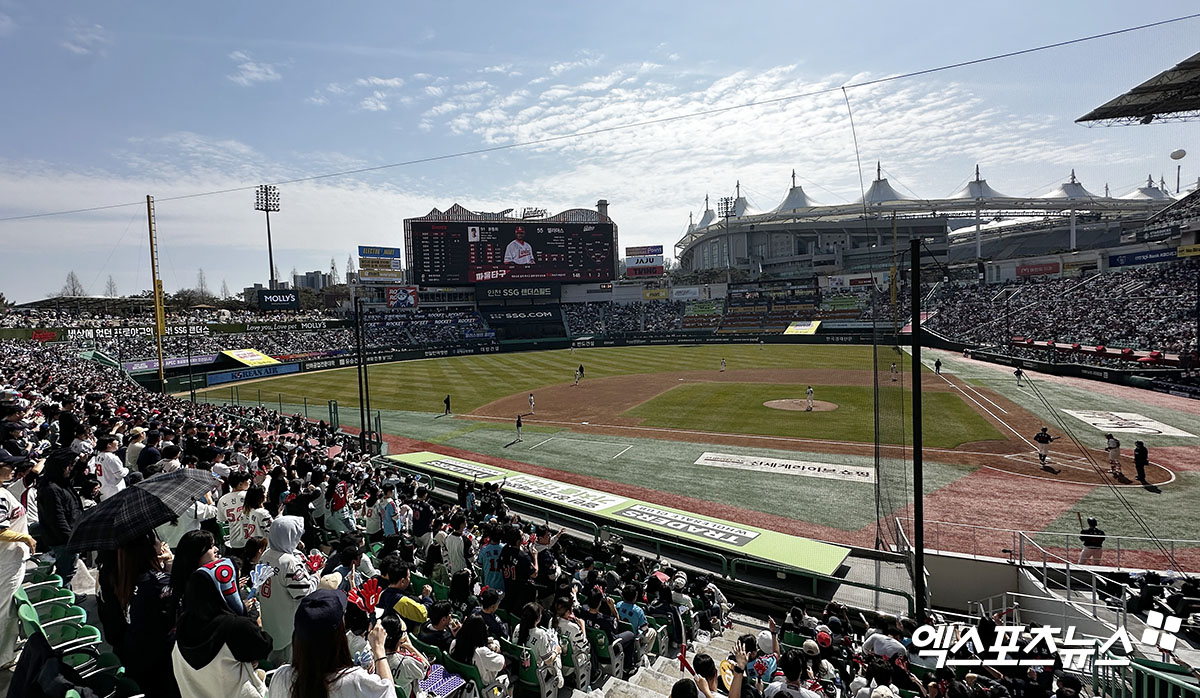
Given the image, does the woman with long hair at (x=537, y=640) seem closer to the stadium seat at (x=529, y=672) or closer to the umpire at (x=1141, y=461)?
the stadium seat at (x=529, y=672)

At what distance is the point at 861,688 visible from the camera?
20.0 feet

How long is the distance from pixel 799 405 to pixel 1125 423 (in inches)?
565

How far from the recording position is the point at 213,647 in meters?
3.36

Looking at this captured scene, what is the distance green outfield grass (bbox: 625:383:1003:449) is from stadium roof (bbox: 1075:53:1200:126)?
2654 centimetres

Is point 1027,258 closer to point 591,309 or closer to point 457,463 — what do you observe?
point 591,309

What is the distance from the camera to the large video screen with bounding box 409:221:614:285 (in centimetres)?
7700

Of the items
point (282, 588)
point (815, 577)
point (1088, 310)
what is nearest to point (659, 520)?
point (815, 577)

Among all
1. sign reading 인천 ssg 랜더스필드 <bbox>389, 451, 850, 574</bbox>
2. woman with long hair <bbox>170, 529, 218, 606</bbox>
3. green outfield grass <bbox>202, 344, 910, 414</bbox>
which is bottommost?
sign reading 인천 ssg 랜더스필드 <bbox>389, 451, 850, 574</bbox>

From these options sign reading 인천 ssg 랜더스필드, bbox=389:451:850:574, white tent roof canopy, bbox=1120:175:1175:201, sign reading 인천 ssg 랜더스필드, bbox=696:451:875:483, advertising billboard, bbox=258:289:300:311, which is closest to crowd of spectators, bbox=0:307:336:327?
advertising billboard, bbox=258:289:300:311

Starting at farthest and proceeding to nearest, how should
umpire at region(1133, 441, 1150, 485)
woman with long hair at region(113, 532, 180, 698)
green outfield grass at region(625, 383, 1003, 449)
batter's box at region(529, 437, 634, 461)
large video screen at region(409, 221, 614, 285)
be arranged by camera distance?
1. large video screen at region(409, 221, 614, 285)
2. green outfield grass at region(625, 383, 1003, 449)
3. batter's box at region(529, 437, 634, 461)
4. umpire at region(1133, 441, 1150, 485)
5. woman with long hair at region(113, 532, 180, 698)

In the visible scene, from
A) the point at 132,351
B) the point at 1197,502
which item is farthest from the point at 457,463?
the point at 132,351

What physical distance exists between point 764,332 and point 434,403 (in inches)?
1957

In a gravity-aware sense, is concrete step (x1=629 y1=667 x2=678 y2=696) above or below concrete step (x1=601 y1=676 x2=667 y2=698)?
below

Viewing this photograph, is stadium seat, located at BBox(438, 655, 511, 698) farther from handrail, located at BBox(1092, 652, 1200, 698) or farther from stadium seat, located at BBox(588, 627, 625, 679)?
handrail, located at BBox(1092, 652, 1200, 698)
